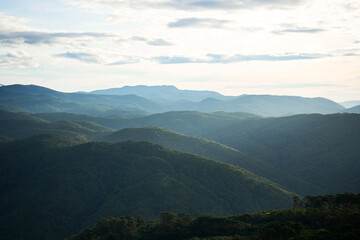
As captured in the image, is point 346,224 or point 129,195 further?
point 129,195

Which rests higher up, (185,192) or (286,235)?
(286,235)

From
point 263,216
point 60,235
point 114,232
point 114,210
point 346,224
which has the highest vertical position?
point 346,224

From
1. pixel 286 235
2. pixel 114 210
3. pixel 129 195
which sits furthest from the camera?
pixel 129 195

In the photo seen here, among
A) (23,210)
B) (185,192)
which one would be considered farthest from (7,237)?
(185,192)

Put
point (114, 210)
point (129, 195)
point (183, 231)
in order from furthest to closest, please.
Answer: point (129, 195)
point (114, 210)
point (183, 231)

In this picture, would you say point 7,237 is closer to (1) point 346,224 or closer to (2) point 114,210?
(2) point 114,210

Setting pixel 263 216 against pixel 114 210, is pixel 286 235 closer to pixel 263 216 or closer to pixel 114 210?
pixel 263 216

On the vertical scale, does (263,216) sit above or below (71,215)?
above

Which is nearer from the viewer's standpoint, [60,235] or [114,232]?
[114,232]

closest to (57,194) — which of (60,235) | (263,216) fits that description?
(60,235)
